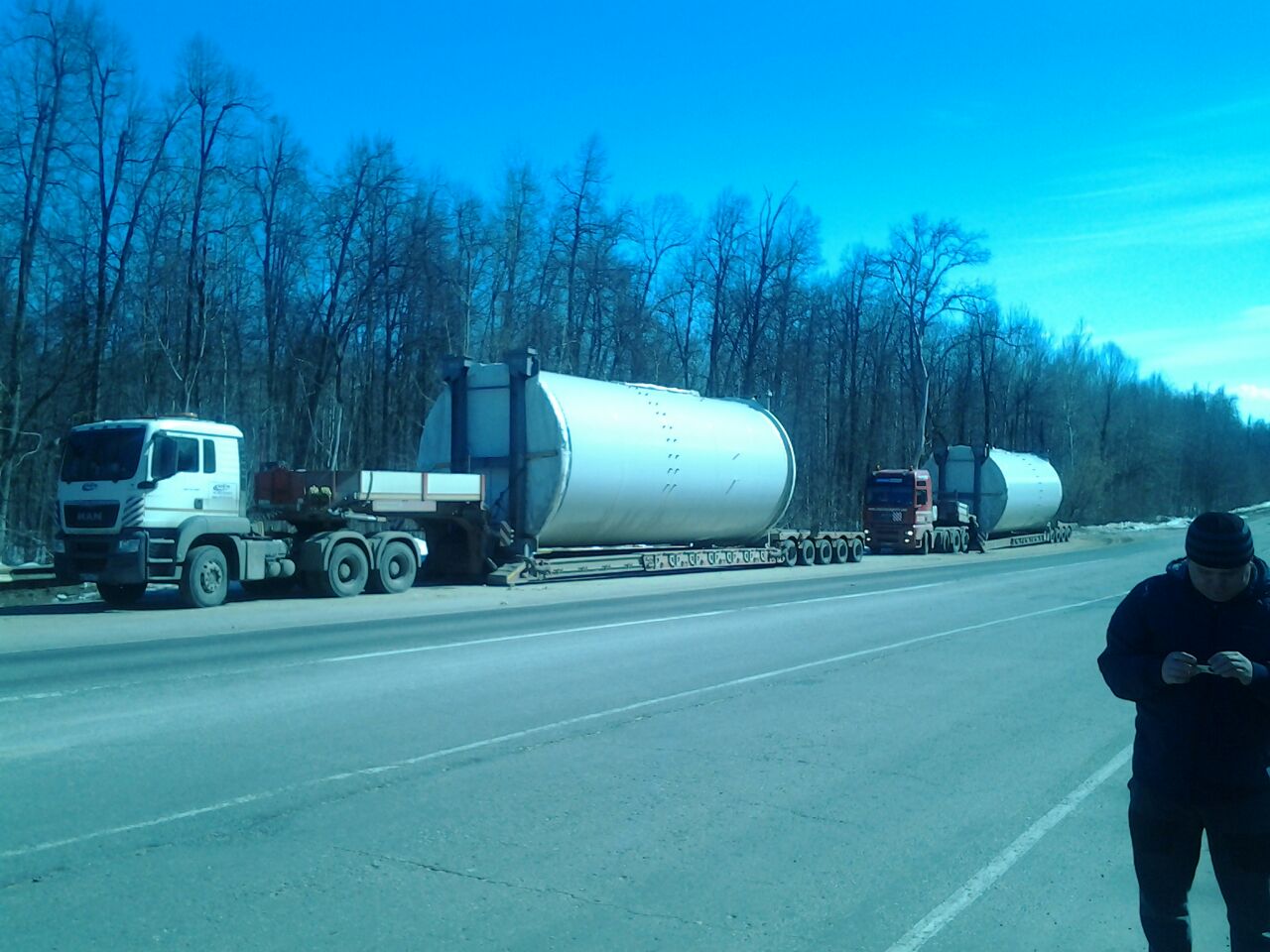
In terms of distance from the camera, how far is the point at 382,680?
38.2ft

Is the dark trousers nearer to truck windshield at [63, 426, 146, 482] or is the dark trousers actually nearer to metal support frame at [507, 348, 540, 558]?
truck windshield at [63, 426, 146, 482]

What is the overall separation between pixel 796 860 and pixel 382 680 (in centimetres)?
660

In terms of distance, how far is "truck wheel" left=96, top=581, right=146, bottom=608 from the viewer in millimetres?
19730

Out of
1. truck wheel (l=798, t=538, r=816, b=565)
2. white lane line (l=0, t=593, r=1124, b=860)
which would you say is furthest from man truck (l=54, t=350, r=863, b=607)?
white lane line (l=0, t=593, r=1124, b=860)

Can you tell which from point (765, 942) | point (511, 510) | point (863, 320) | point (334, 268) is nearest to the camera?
point (765, 942)

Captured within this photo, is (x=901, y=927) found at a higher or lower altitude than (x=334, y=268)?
lower

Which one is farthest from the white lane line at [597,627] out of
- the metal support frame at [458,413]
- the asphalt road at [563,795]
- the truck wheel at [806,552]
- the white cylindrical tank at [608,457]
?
the truck wheel at [806,552]

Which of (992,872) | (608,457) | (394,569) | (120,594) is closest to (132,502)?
(120,594)

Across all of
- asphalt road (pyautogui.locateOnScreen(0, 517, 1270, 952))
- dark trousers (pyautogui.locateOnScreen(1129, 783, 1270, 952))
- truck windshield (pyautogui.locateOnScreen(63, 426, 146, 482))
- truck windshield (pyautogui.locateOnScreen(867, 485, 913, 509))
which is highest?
truck windshield (pyautogui.locateOnScreen(63, 426, 146, 482))

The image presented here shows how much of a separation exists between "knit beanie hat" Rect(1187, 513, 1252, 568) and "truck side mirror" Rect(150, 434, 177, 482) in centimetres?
1746

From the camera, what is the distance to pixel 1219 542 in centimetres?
387

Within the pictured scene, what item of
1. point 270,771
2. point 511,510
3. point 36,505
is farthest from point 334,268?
point 270,771

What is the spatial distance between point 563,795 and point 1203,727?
14.3 ft

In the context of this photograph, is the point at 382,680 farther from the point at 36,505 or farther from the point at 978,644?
the point at 36,505
